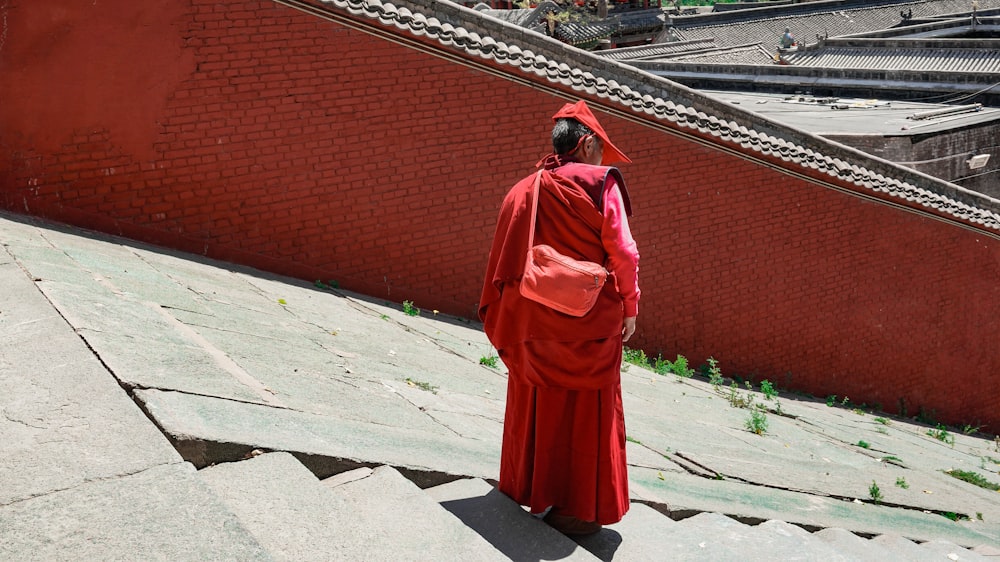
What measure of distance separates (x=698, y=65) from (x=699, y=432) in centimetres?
1820

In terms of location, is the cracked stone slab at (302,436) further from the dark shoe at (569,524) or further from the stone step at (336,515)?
the dark shoe at (569,524)

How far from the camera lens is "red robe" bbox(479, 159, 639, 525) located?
11.5 ft

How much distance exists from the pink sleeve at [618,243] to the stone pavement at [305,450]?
1.01 metres

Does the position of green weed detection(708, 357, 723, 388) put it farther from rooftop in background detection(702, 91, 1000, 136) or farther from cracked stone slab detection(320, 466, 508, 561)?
A: cracked stone slab detection(320, 466, 508, 561)

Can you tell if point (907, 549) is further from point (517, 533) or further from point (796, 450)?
point (517, 533)

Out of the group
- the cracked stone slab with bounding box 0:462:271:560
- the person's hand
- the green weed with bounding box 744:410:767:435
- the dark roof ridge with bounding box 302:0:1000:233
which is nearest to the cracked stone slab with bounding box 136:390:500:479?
the cracked stone slab with bounding box 0:462:271:560

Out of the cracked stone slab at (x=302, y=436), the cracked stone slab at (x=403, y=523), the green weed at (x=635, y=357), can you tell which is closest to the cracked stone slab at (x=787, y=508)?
the cracked stone slab at (x=302, y=436)

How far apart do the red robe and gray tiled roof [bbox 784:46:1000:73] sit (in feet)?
59.4

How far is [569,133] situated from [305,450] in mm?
1597

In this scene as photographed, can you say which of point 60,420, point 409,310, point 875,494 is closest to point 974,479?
point 875,494

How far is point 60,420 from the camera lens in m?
2.83

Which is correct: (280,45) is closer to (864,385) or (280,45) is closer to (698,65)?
(864,385)

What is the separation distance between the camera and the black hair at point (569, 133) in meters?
3.63

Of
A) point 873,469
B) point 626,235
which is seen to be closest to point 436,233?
point 873,469
